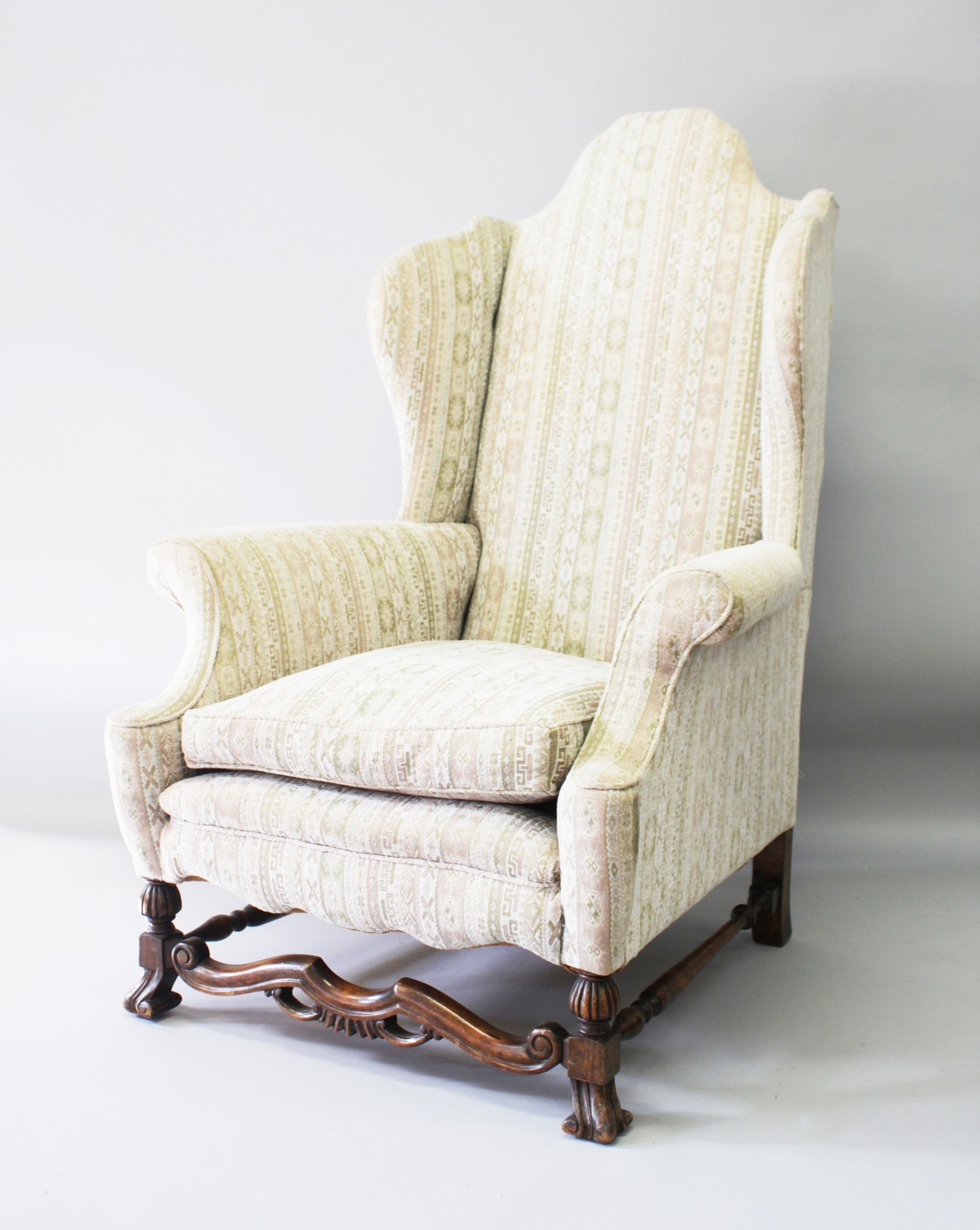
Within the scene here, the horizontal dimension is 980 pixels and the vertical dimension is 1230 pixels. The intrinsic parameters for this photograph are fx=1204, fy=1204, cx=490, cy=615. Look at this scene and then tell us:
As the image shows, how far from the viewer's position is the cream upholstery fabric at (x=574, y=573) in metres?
1.33

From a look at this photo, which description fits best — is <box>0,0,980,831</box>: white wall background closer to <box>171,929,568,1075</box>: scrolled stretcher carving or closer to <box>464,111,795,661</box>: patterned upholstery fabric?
<box>464,111,795,661</box>: patterned upholstery fabric

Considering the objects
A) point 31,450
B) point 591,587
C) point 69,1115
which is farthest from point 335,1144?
point 31,450

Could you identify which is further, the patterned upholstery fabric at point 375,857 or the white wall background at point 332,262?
the white wall background at point 332,262

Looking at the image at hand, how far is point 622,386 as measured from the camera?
6.60ft

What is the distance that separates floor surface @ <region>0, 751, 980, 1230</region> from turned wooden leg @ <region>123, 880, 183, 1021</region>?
28 mm

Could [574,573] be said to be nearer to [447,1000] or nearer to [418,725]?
[418,725]

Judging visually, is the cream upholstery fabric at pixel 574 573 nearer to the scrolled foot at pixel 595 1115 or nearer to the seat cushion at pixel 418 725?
the seat cushion at pixel 418 725

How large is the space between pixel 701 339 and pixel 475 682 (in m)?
0.80

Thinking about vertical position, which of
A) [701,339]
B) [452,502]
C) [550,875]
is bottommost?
[550,875]

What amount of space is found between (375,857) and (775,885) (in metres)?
0.78

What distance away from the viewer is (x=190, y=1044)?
5.19 ft

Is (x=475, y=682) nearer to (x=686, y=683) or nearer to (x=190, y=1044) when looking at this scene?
(x=686, y=683)

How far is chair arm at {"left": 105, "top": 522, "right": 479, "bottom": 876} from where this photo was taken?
1.60 m

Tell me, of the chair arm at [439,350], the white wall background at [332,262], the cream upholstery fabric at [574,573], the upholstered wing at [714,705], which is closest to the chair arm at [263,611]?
the cream upholstery fabric at [574,573]
